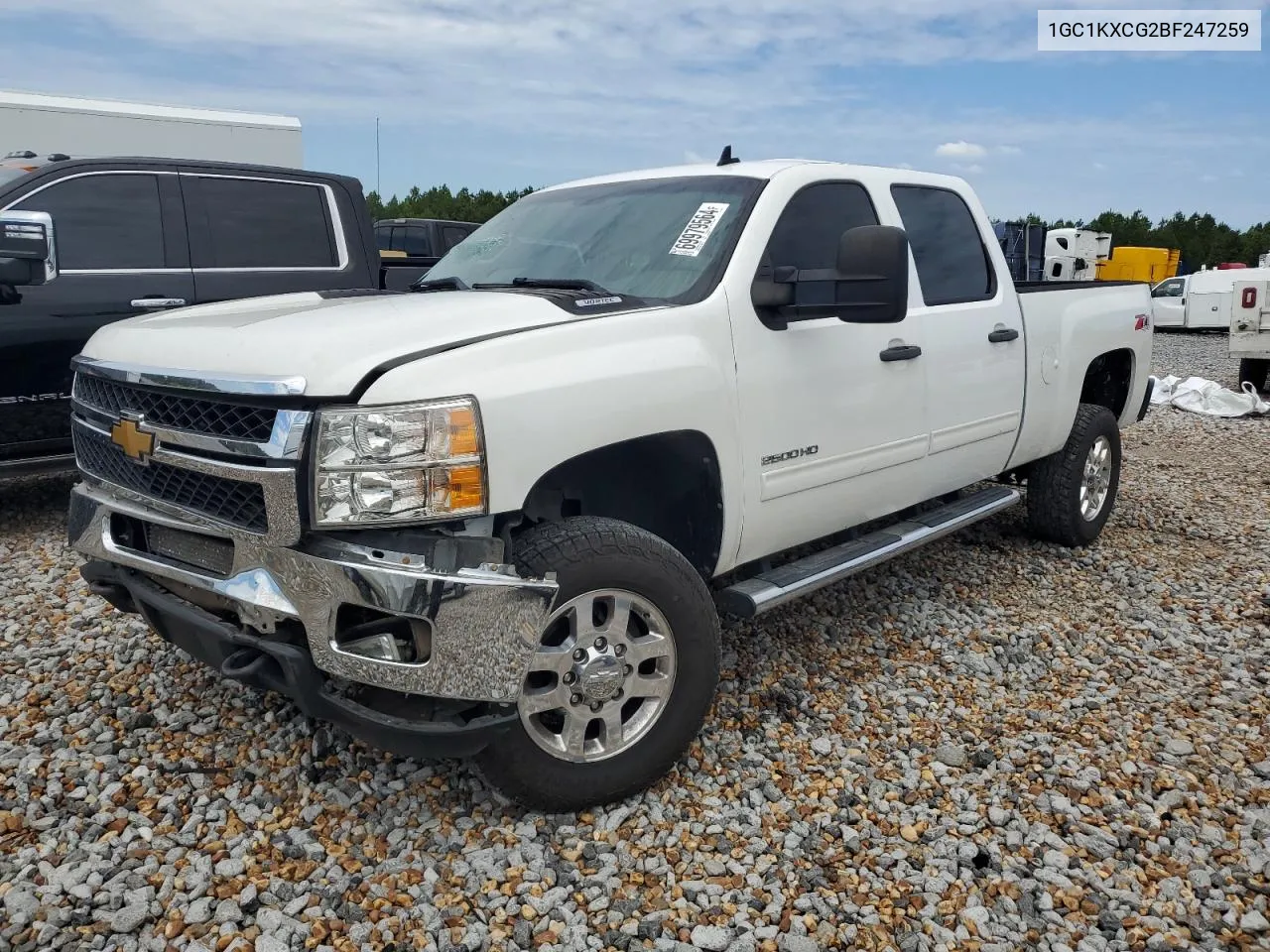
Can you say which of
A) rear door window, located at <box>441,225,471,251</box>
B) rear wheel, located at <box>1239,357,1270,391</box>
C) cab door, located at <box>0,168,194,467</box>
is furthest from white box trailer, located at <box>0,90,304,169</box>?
rear wheel, located at <box>1239,357,1270,391</box>

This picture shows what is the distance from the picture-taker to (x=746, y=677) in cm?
387

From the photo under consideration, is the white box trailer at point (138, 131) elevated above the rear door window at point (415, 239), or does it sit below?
above

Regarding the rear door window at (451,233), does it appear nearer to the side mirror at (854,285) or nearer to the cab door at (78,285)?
the cab door at (78,285)

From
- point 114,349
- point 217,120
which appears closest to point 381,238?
point 217,120

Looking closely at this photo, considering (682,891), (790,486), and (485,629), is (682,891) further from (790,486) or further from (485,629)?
(790,486)

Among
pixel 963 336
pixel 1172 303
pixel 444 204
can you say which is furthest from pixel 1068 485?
pixel 444 204

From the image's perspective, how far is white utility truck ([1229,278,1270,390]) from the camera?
11.8 meters

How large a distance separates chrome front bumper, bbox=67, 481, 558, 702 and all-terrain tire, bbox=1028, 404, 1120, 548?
3.78 m

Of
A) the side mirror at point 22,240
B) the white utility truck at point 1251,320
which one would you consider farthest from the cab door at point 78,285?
the white utility truck at point 1251,320

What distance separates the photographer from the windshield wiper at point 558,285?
339 centimetres

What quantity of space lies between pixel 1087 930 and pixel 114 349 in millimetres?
3175

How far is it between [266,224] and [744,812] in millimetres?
4797

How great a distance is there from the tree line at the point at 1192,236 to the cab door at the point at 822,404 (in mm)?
38860

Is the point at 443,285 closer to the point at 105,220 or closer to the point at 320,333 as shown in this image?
the point at 320,333
